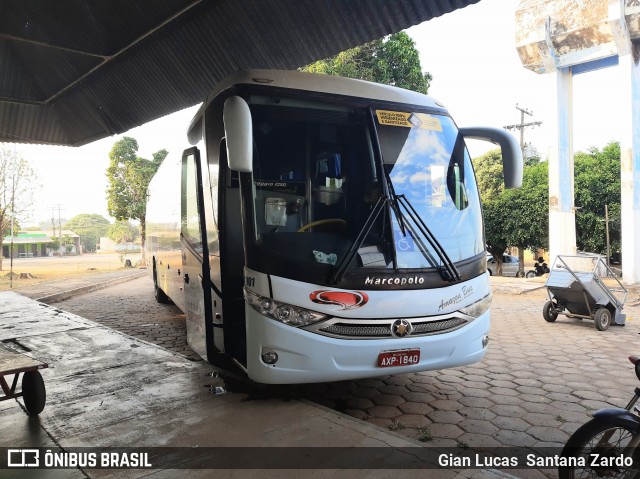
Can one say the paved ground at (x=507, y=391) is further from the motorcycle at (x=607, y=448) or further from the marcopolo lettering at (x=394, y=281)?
the marcopolo lettering at (x=394, y=281)

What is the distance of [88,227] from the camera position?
86938 mm

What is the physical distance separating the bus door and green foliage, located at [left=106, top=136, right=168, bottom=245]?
26.8 meters

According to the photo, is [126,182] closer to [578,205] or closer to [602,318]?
[578,205]

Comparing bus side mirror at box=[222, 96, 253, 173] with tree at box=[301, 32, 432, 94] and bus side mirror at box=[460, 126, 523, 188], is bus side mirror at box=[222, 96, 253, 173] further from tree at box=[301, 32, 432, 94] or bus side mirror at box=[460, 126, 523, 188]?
tree at box=[301, 32, 432, 94]

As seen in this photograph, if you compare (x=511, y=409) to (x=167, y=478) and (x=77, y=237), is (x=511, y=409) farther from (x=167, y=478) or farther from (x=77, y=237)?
(x=77, y=237)

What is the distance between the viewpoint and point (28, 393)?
160 inches

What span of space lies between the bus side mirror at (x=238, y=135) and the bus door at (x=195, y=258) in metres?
1.40

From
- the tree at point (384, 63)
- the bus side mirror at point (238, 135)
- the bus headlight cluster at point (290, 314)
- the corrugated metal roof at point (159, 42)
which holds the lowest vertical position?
the bus headlight cluster at point (290, 314)

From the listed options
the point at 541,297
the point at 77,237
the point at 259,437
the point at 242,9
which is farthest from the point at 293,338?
the point at 77,237

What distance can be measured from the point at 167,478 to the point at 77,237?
253 feet

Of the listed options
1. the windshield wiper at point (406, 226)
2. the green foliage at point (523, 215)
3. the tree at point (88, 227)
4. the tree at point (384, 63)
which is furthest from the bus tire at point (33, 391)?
the tree at point (88, 227)

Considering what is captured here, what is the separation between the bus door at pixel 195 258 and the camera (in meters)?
4.85

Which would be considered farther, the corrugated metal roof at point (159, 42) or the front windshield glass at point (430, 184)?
the corrugated metal roof at point (159, 42)

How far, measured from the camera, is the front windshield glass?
13.2ft
